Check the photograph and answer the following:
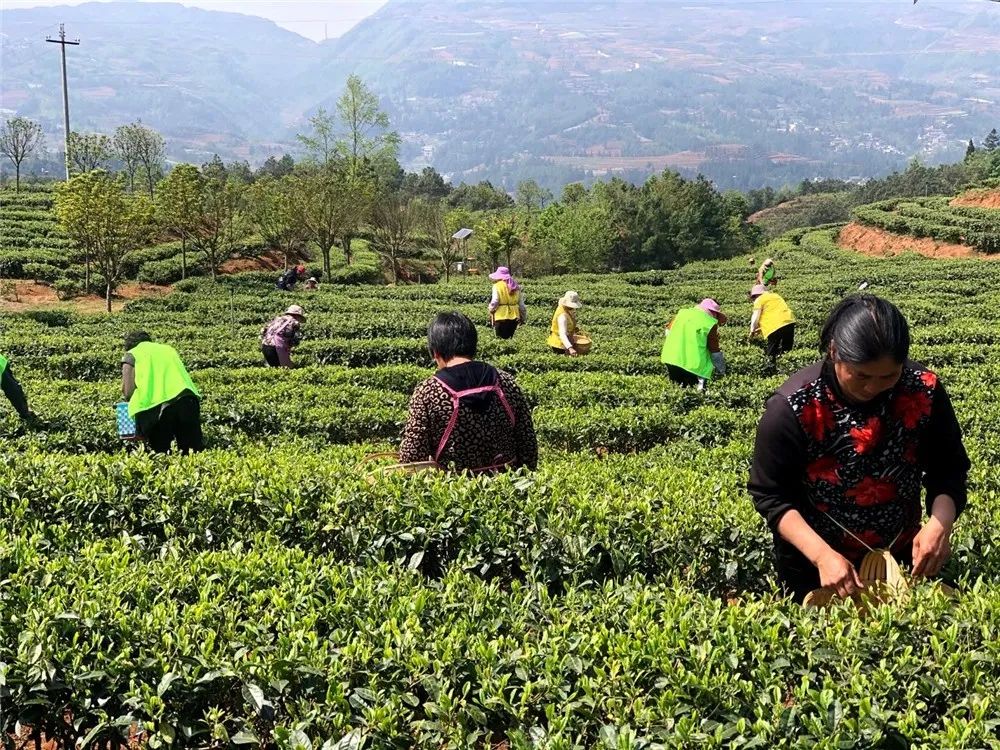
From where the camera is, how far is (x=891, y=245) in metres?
41.2

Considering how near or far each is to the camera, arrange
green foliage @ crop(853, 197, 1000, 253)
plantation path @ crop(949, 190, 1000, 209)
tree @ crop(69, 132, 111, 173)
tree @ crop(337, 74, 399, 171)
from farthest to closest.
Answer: tree @ crop(337, 74, 399, 171), tree @ crop(69, 132, 111, 173), plantation path @ crop(949, 190, 1000, 209), green foliage @ crop(853, 197, 1000, 253)

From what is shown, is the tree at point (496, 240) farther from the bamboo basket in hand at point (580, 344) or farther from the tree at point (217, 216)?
the bamboo basket in hand at point (580, 344)

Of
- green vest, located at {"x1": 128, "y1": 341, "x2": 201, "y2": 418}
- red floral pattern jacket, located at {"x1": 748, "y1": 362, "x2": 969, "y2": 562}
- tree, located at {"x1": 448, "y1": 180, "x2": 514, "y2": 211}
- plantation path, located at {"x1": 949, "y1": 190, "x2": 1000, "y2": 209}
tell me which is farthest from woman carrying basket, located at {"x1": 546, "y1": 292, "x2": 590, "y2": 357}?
tree, located at {"x1": 448, "y1": 180, "x2": 514, "y2": 211}

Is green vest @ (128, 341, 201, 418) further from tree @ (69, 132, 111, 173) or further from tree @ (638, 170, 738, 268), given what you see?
tree @ (638, 170, 738, 268)

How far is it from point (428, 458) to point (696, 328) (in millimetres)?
5204

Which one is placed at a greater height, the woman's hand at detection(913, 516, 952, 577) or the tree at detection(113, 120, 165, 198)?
the tree at detection(113, 120, 165, 198)

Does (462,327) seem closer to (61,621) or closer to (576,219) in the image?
(61,621)

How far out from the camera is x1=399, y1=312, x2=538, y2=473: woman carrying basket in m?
4.34

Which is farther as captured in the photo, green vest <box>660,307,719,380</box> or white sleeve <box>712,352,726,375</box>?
white sleeve <box>712,352,726,375</box>

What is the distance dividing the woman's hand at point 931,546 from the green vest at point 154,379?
19.1ft

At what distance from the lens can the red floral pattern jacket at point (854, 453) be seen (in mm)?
2959

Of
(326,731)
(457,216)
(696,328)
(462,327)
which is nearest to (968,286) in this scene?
(696,328)

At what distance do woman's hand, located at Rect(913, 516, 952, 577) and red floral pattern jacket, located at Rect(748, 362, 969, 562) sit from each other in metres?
0.11

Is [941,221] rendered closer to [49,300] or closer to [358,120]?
[358,120]
